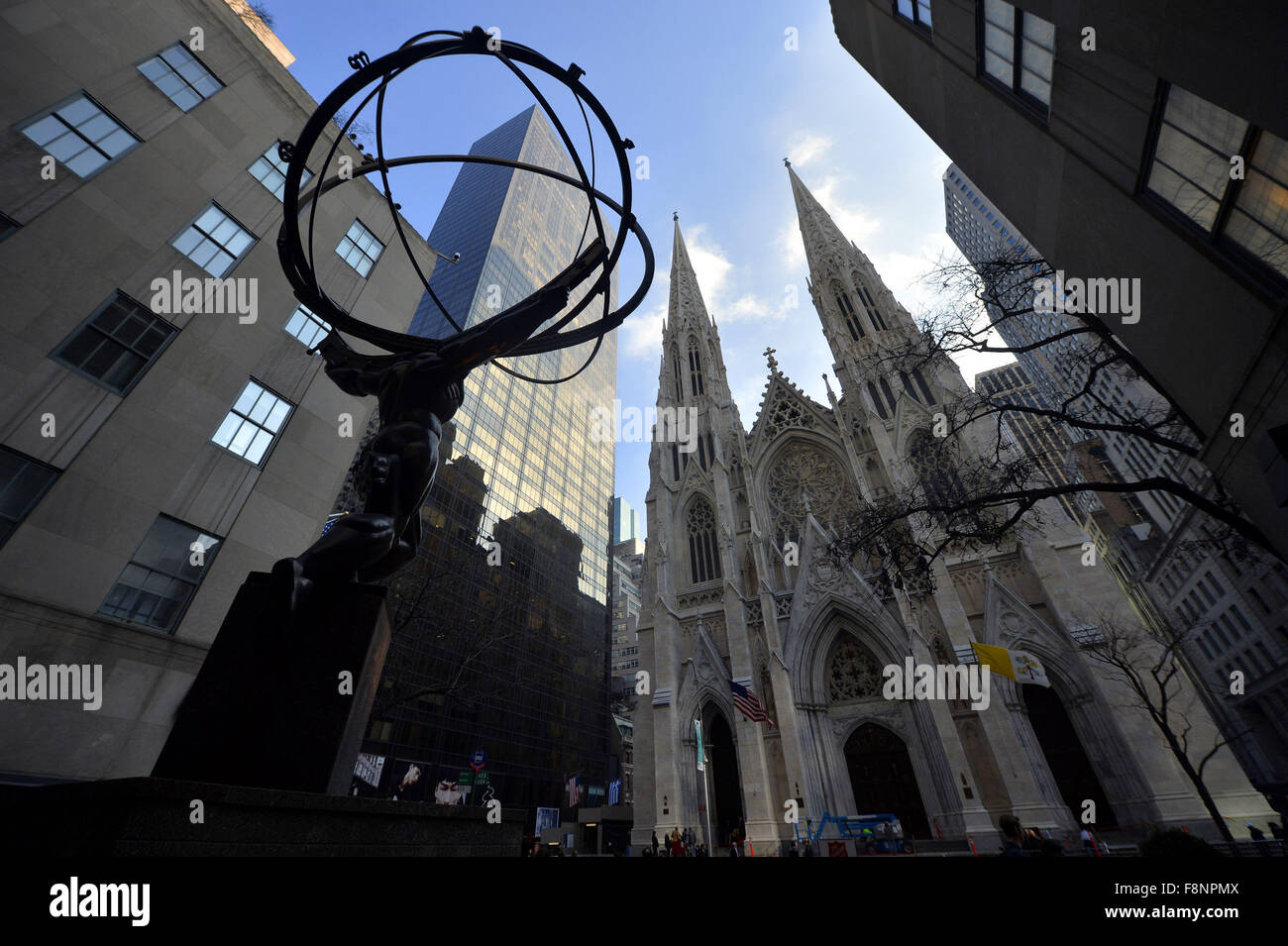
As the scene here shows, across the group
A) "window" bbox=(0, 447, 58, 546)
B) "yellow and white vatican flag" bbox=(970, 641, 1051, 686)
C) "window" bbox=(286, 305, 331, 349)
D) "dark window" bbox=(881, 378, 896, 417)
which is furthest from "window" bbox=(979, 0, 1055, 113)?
"dark window" bbox=(881, 378, 896, 417)

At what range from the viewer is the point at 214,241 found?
41.5 ft

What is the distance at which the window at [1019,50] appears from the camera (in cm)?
807

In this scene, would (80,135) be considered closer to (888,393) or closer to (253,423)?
(253,423)

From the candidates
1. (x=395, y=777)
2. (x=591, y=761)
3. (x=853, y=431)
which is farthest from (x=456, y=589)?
(x=853, y=431)

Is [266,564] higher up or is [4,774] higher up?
[266,564]

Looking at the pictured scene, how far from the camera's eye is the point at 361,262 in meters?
16.6

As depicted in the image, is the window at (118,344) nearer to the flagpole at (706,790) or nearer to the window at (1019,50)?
the window at (1019,50)

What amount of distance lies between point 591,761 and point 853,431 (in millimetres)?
37353

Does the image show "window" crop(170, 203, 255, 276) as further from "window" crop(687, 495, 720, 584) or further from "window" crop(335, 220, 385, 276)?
"window" crop(687, 495, 720, 584)

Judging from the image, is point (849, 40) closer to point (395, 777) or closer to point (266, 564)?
point (266, 564)

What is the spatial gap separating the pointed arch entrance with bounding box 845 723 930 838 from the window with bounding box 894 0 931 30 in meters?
23.7

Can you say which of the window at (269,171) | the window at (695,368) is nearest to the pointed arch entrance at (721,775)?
the window at (695,368)
